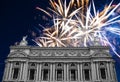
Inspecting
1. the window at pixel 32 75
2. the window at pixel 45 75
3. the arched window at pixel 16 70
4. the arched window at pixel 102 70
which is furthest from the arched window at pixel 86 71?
the arched window at pixel 16 70

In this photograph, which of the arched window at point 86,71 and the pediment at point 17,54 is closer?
the arched window at point 86,71

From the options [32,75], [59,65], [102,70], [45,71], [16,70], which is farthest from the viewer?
[59,65]

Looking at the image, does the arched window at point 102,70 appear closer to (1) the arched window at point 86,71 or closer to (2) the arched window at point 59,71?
(1) the arched window at point 86,71

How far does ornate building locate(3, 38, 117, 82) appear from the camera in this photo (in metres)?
57.4

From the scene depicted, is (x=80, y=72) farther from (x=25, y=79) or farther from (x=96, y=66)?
(x=25, y=79)

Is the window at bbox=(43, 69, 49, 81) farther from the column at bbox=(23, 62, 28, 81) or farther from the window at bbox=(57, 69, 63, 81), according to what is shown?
the column at bbox=(23, 62, 28, 81)

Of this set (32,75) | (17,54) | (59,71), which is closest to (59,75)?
(59,71)

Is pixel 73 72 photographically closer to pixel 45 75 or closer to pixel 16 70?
pixel 45 75

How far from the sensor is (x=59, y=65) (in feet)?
195

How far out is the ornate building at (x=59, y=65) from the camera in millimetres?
57406

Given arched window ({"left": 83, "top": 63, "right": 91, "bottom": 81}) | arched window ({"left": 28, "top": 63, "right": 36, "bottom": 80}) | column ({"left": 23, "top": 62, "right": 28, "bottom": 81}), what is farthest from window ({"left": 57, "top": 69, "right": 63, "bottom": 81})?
column ({"left": 23, "top": 62, "right": 28, "bottom": 81})

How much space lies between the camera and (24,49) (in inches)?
2406

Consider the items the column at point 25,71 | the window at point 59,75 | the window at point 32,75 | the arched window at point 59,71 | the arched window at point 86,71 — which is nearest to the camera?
the column at point 25,71

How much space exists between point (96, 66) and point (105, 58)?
8.47 ft
